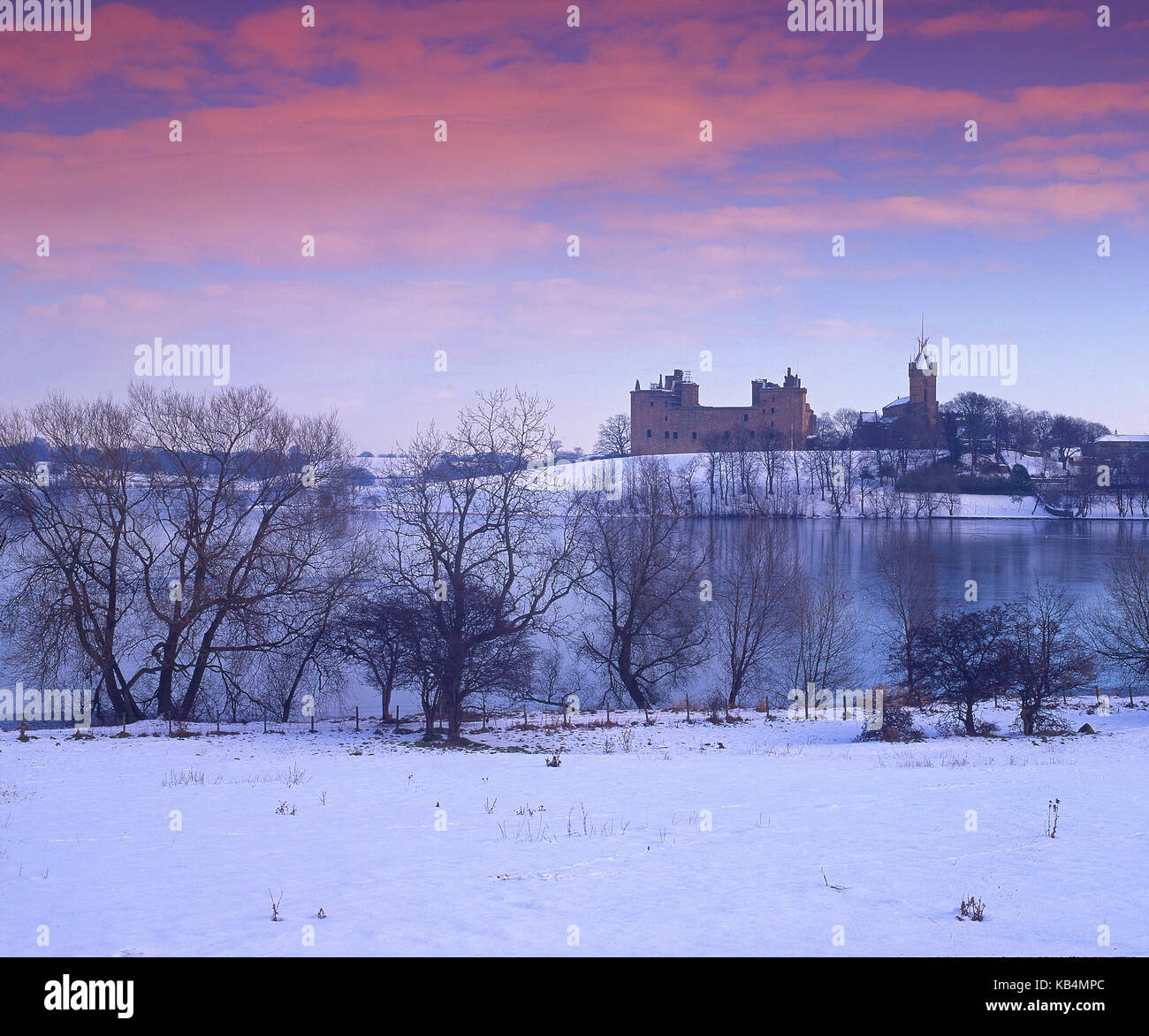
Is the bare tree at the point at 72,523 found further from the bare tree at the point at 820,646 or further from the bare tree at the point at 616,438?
the bare tree at the point at 616,438

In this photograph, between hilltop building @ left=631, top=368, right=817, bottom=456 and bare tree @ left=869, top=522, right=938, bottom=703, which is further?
hilltop building @ left=631, top=368, right=817, bottom=456

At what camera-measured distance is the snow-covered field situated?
5457 millimetres

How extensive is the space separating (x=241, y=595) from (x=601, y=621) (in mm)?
13027

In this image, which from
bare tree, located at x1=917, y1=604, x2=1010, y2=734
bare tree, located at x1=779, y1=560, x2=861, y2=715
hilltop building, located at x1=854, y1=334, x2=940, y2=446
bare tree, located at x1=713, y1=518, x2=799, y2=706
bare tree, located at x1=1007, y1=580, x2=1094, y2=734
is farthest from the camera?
hilltop building, located at x1=854, y1=334, x2=940, y2=446

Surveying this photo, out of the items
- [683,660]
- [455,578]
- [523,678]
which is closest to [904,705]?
[683,660]

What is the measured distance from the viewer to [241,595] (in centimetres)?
2367

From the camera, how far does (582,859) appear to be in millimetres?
7281

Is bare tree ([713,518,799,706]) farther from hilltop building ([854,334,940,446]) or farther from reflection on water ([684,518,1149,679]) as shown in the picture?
hilltop building ([854,334,940,446])

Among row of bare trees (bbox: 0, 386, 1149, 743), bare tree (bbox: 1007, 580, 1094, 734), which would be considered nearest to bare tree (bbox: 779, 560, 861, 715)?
row of bare trees (bbox: 0, 386, 1149, 743)

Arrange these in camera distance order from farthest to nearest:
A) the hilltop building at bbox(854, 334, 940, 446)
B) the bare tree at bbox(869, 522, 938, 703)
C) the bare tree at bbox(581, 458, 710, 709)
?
1. the hilltop building at bbox(854, 334, 940, 446)
2. the bare tree at bbox(581, 458, 710, 709)
3. the bare tree at bbox(869, 522, 938, 703)

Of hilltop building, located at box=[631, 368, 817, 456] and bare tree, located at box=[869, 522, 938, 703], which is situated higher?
hilltop building, located at box=[631, 368, 817, 456]

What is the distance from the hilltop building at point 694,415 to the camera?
418 ft

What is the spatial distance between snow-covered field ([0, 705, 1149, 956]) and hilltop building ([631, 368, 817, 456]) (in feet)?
378

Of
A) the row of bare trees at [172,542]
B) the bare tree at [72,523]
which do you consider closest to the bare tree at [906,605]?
the row of bare trees at [172,542]
